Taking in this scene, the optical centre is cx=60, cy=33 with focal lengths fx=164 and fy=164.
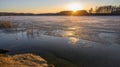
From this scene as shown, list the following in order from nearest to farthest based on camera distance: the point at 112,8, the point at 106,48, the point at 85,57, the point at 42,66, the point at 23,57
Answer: the point at 42,66
the point at 23,57
the point at 85,57
the point at 106,48
the point at 112,8

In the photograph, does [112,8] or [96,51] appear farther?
[112,8]

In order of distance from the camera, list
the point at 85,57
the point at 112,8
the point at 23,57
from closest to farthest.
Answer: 1. the point at 23,57
2. the point at 85,57
3. the point at 112,8

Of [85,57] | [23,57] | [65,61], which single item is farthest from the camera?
[85,57]

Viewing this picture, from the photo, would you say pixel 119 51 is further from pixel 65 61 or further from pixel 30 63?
pixel 30 63

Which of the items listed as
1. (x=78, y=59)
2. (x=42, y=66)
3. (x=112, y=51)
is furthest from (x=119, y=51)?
(x=42, y=66)

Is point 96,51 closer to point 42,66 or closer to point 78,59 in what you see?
point 78,59

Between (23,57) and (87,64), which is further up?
(23,57)

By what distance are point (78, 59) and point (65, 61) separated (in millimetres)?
896

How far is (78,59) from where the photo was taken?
33.8ft

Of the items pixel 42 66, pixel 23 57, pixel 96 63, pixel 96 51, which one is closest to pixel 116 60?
pixel 96 63

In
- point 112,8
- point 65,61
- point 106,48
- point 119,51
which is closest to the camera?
point 65,61

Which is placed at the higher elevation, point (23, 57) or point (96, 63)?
point (23, 57)

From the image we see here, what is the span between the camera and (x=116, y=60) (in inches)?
388

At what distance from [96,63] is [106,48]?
3391 millimetres
